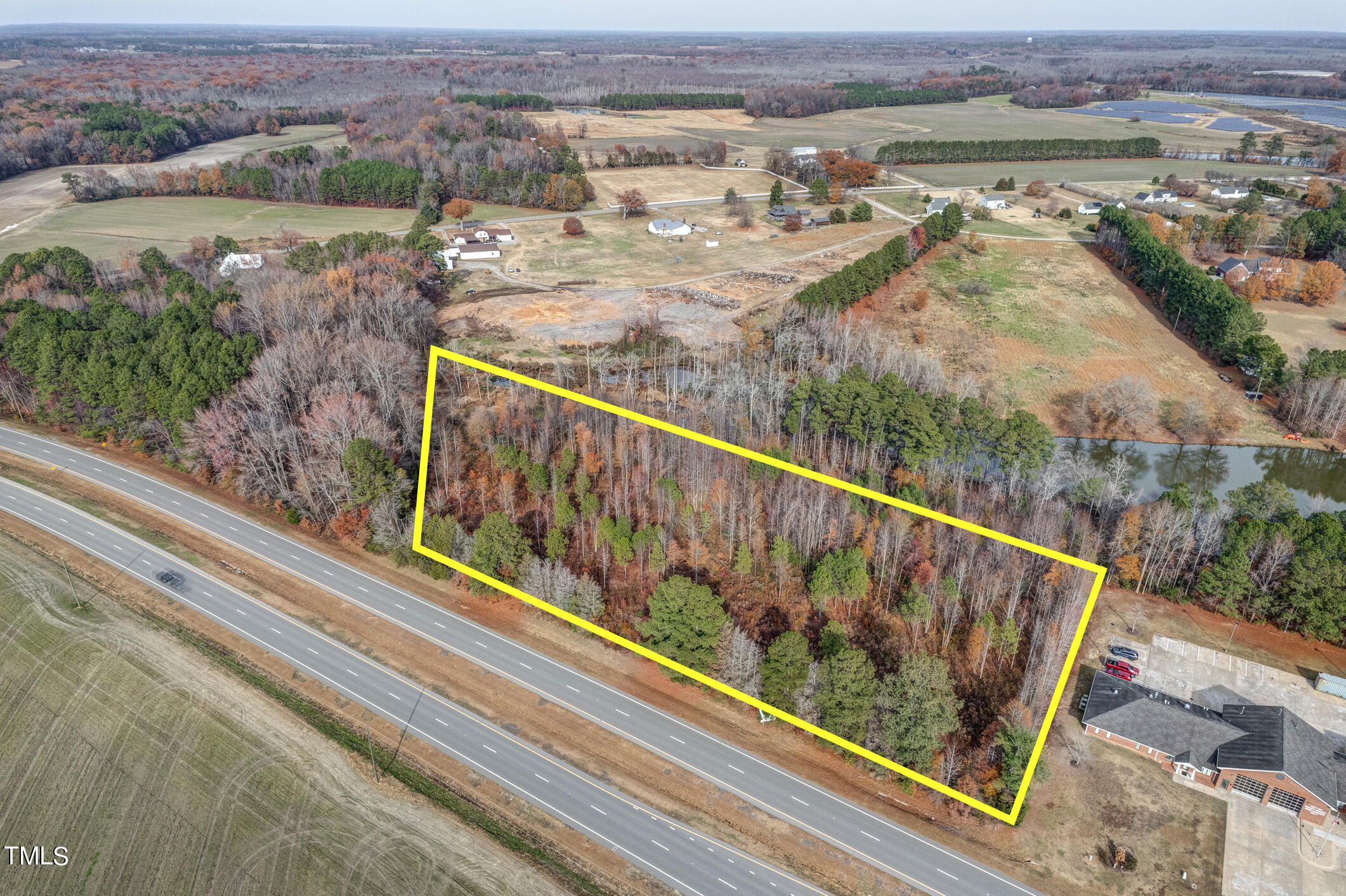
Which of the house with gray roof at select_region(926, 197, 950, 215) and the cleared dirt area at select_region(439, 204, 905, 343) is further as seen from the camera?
the house with gray roof at select_region(926, 197, 950, 215)

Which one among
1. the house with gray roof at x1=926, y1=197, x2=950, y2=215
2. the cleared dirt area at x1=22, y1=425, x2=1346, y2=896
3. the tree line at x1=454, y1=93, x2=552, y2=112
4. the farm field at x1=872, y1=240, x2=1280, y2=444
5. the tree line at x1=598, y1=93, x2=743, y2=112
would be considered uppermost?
the tree line at x1=598, y1=93, x2=743, y2=112

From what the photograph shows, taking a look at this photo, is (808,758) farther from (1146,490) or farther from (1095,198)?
(1095,198)

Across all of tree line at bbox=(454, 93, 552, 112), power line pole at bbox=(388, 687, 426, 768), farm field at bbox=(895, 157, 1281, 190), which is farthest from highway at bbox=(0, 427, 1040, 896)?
tree line at bbox=(454, 93, 552, 112)

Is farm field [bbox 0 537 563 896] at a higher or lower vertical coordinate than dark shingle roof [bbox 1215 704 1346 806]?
lower

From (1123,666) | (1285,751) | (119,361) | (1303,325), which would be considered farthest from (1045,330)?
(119,361)

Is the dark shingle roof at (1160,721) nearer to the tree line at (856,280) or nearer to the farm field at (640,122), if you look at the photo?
the tree line at (856,280)

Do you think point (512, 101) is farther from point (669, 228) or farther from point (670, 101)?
point (669, 228)

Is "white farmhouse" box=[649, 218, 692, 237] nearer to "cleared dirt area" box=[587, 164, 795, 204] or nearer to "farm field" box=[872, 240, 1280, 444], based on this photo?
"cleared dirt area" box=[587, 164, 795, 204]
